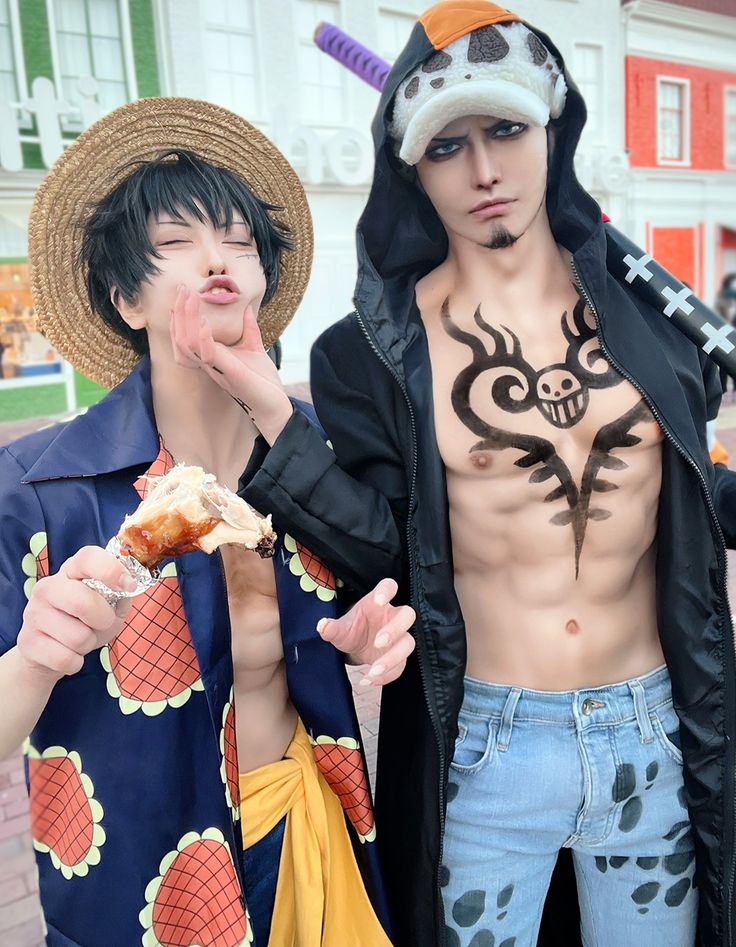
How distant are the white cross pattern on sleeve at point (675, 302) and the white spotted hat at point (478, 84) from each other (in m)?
0.44

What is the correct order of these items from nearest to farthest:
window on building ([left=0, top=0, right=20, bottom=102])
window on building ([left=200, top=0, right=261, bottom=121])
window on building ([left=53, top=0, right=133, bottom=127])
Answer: window on building ([left=0, top=0, right=20, bottom=102])
window on building ([left=53, top=0, right=133, bottom=127])
window on building ([left=200, top=0, right=261, bottom=121])

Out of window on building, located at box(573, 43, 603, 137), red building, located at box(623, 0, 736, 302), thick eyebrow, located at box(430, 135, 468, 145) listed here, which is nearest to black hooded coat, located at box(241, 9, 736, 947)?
thick eyebrow, located at box(430, 135, 468, 145)

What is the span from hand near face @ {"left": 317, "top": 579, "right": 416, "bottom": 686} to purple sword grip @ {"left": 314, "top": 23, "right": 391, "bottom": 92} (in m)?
2.73

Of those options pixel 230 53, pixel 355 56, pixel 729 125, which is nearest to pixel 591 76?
pixel 729 125

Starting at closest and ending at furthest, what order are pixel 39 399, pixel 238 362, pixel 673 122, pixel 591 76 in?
pixel 238 362 → pixel 39 399 → pixel 591 76 → pixel 673 122

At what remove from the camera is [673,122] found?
49.6 feet

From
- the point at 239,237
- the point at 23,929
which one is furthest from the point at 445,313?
the point at 23,929

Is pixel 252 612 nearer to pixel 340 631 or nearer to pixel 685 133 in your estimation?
pixel 340 631

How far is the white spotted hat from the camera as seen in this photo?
135 cm

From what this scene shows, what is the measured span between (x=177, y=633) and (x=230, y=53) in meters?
10.8

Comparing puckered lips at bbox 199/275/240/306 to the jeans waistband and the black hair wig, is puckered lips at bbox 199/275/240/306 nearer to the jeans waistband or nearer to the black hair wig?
the black hair wig

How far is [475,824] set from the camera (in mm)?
1541

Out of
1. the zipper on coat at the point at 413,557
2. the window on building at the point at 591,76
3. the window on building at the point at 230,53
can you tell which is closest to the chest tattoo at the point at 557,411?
the zipper on coat at the point at 413,557

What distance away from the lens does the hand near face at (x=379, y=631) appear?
125 centimetres
